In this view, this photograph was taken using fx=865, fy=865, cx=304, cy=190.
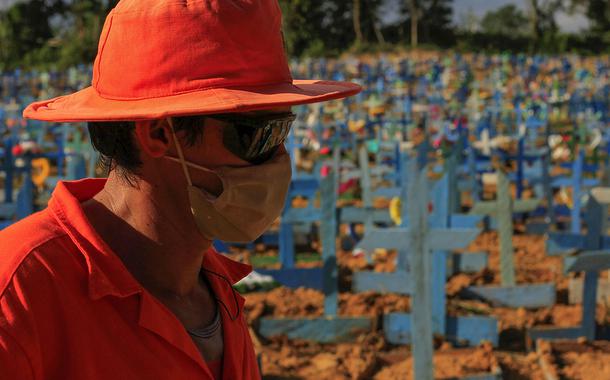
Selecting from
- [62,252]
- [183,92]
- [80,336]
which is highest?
[183,92]

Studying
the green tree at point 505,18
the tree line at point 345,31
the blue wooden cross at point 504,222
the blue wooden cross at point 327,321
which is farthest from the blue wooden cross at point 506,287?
the green tree at point 505,18

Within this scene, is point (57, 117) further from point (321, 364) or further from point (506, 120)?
point (506, 120)

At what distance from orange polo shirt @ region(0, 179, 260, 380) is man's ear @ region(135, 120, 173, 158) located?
17 centimetres

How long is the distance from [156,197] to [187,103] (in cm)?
24

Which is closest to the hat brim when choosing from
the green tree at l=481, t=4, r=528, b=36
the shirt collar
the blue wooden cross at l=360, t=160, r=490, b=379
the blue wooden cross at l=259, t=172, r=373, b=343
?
the shirt collar

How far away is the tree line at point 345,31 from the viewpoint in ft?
137

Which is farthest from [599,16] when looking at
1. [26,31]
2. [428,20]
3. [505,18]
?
[505,18]

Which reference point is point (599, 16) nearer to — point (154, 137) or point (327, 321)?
point (327, 321)

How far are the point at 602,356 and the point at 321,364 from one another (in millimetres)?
1712

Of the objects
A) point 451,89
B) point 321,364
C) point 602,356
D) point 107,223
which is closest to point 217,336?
point 107,223

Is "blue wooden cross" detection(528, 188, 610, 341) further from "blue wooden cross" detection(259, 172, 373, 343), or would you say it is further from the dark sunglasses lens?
the dark sunglasses lens

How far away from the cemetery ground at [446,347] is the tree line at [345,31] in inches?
1236

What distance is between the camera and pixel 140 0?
1599 millimetres

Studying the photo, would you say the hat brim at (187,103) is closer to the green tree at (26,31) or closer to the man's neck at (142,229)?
the man's neck at (142,229)
